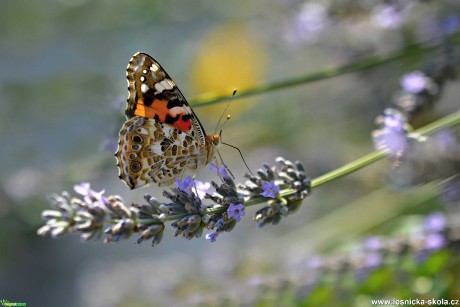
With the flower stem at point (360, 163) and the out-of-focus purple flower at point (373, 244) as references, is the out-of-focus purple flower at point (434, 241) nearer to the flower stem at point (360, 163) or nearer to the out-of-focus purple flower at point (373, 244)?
the out-of-focus purple flower at point (373, 244)

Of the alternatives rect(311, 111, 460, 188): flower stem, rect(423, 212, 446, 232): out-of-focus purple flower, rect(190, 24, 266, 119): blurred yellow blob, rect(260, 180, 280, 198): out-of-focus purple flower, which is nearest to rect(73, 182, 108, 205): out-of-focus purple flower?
rect(260, 180, 280, 198): out-of-focus purple flower

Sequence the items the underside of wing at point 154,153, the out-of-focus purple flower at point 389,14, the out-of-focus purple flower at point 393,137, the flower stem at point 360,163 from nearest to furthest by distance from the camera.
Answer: the flower stem at point 360,163
the out-of-focus purple flower at point 393,137
the underside of wing at point 154,153
the out-of-focus purple flower at point 389,14

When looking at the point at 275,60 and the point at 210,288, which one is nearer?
the point at 210,288

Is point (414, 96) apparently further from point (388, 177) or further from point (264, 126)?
point (264, 126)

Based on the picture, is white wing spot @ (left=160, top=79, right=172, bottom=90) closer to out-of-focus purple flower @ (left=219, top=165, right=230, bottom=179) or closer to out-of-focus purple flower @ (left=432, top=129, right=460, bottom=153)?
out-of-focus purple flower @ (left=219, top=165, right=230, bottom=179)

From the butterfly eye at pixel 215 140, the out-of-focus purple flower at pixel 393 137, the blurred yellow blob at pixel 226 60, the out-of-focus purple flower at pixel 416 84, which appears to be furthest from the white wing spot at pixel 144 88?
the blurred yellow blob at pixel 226 60

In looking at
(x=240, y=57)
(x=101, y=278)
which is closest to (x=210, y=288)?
(x=101, y=278)

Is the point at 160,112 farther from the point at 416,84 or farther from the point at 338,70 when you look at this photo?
the point at 416,84
